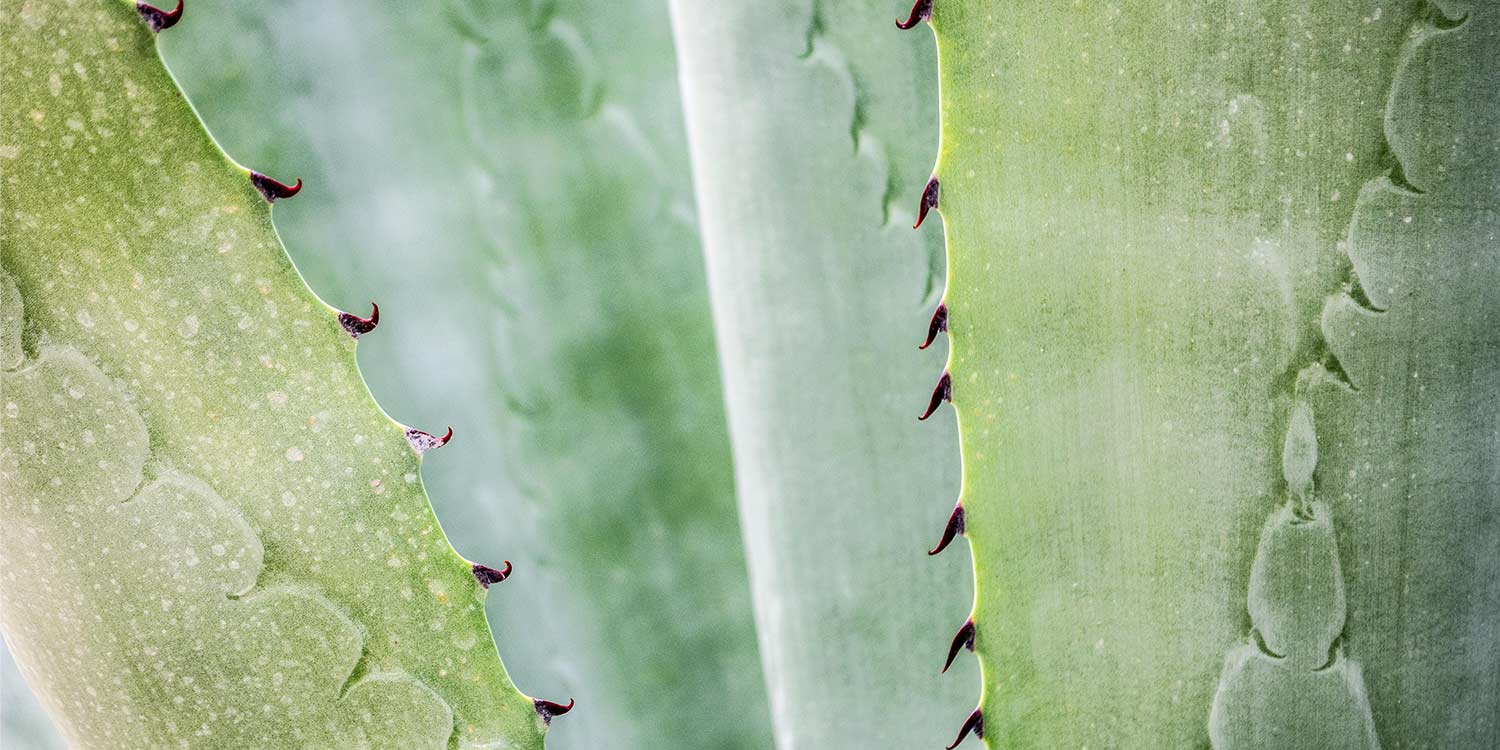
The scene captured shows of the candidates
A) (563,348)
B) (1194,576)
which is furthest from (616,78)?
(1194,576)

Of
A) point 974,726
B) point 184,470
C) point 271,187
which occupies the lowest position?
point 974,726

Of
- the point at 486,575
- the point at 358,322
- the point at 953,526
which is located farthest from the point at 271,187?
the point at 953,526

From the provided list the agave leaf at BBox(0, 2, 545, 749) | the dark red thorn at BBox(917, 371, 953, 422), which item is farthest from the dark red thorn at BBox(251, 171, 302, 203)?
the dark red thorn at BBox(917, 371, 953, 422)

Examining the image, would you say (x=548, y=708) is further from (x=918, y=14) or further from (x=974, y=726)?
(x=918, y=14)

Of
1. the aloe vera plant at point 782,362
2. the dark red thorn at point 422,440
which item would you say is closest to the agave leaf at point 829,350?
the aloe vera plant at point 782,362

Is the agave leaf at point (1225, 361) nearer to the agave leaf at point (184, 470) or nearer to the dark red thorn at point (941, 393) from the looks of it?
the dark red thorn at point (941, 393)

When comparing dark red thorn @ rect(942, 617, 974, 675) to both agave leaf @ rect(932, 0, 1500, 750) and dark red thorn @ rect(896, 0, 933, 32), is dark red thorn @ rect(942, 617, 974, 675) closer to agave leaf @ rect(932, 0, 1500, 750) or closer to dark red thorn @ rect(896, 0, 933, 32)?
agave leaf @ rect(932, 0, 1500, 750)

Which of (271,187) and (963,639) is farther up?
(271,187)
